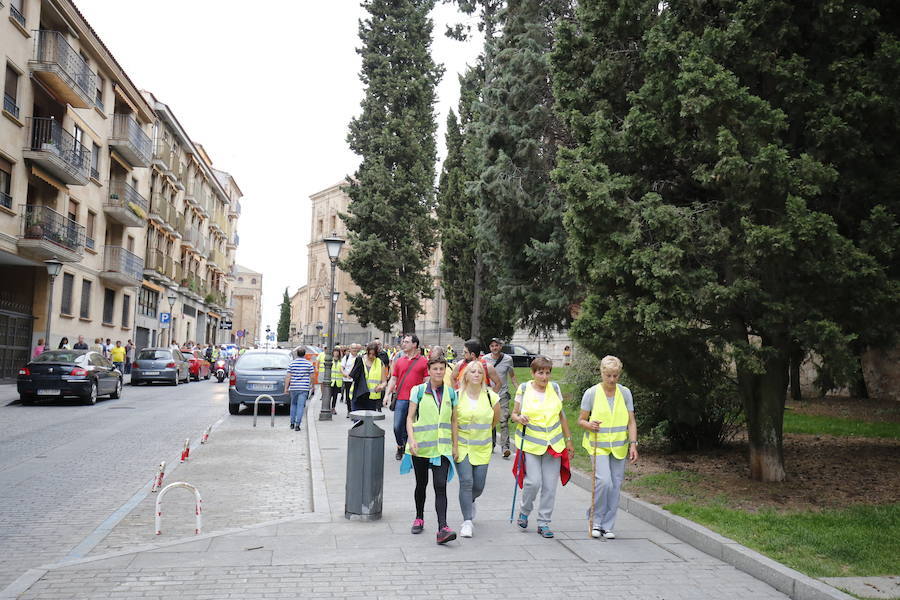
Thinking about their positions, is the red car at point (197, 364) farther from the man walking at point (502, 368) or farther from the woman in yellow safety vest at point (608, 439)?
the woman in yellow safety vest at point (608, 439)

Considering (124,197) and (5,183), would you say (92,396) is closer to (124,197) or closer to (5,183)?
(5,183)

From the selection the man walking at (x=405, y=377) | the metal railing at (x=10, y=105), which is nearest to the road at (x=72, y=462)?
the man walking at (x=405, y=377)

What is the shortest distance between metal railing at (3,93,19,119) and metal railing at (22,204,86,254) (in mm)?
2890

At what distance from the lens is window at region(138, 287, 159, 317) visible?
40250mm

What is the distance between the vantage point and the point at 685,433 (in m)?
10.9

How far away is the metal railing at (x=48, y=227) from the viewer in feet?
79.5

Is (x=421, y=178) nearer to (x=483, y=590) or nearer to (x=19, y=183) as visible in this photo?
(x=19, y=183)

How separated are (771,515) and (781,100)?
420 centimetres

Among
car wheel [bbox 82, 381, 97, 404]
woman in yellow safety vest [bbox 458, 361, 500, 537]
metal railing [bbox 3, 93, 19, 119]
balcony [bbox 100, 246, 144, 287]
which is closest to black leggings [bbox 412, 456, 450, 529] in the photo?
woman in yellow safety vest [bbox 458, 361, 500, 537]

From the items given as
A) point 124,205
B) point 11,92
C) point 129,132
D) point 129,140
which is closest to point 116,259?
point 124,205

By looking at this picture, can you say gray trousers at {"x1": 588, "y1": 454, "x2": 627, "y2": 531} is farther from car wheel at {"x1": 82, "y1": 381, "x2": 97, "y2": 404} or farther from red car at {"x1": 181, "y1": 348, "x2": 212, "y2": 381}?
red car at {"x1": 181, "y1": 348, "x2": 212, "y2": 381}

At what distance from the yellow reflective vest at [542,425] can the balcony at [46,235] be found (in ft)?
72.2

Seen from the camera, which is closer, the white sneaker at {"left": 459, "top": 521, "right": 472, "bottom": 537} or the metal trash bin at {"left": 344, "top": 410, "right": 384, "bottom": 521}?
the white sneaker at {"left": 459, "top": 521, "right": 472, "bottom": 537}

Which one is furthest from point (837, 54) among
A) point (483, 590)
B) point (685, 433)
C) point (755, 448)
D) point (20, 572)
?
point (20, 572)
